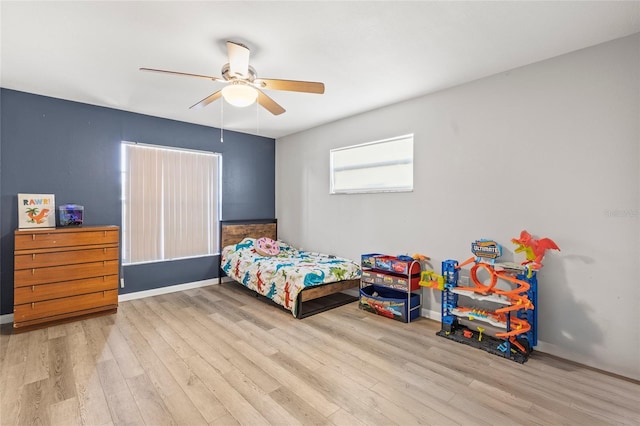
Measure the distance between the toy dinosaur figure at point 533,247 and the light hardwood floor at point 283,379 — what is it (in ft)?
2.61

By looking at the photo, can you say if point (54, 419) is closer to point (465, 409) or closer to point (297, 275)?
point (297, 275)

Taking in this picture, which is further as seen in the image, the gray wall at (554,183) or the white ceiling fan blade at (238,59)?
the gray wall at (554,183)

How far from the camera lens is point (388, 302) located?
331cm

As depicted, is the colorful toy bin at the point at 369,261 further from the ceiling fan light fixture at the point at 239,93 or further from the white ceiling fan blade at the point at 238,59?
the white ceiling fan blade at the point at 238,59

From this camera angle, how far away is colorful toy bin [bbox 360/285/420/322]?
3.23 metres

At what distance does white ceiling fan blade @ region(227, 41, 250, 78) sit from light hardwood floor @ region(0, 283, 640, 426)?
7.44 feet

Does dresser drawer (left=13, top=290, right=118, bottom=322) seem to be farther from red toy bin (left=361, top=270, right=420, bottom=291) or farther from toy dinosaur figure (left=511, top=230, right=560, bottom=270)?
toy dinosaur figure (left=511, top=230, right=560, bottom=270)

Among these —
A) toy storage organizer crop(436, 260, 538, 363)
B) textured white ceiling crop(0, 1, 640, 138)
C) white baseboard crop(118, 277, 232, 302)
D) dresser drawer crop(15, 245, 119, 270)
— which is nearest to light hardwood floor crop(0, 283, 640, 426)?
toy storage organizer crop(436, 260, 538, 363)

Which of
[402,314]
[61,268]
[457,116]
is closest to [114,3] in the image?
[61,268]

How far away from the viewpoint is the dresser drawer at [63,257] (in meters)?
2.96

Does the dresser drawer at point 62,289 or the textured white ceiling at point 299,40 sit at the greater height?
the textured white ceiling at point 299,40

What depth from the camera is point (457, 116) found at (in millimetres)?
3102

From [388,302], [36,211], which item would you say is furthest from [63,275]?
[388,302]

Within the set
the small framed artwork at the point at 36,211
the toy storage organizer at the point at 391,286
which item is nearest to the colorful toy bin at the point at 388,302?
the toy storage organizer at the point at 391,286
